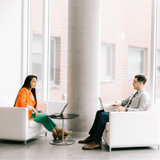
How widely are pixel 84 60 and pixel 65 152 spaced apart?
1.98 m

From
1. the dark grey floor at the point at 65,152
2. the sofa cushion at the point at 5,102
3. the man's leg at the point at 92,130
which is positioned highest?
the sofa cushion at the point at 5,102

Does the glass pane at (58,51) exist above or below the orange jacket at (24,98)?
above

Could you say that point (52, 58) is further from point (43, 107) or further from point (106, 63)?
point (43, 107)

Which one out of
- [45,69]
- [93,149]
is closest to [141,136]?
[93,149]

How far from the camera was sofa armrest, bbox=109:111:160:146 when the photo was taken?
196 inches

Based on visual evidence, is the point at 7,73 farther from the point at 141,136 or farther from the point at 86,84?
the point at 141,136

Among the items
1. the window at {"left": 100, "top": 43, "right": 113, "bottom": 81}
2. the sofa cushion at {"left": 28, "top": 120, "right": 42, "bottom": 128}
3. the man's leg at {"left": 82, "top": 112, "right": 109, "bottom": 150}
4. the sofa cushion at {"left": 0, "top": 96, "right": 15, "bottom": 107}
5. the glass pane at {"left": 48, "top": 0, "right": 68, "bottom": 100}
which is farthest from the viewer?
the glass pane at {"left": 48, "top": 0, "right": 68, "bottom": 100}

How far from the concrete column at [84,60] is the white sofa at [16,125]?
104 centimetres

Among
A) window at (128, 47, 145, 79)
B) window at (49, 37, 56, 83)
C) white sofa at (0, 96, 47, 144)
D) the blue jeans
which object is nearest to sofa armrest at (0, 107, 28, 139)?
white sofa at (0, 96, 47, 144)

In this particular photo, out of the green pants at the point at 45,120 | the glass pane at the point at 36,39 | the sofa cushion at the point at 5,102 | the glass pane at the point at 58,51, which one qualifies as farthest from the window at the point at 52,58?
the green pants at the point at 45,120

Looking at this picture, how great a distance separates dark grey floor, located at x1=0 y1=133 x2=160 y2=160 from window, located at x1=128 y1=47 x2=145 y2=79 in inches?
82.0

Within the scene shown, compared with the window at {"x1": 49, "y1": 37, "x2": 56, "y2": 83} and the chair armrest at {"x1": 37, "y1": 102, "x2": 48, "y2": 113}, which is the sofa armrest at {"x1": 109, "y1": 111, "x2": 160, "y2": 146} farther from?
the window at {"x1": 49, "y1": 37, "x2": 56, "y2": 83}

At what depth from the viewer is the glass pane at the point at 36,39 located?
7.77 metres

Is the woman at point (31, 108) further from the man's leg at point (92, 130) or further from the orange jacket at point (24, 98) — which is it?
the man's leg at point (92, 130)
